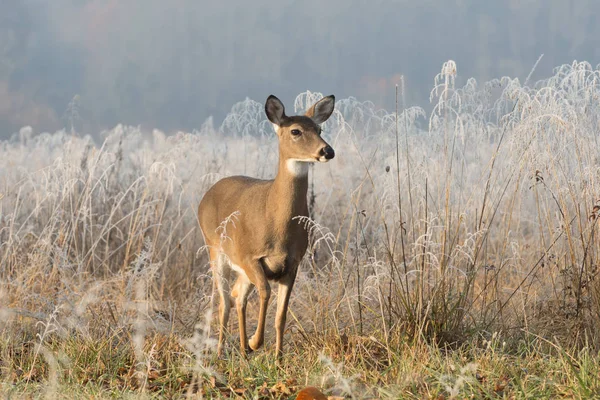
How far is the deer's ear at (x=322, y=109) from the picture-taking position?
17.1 ft

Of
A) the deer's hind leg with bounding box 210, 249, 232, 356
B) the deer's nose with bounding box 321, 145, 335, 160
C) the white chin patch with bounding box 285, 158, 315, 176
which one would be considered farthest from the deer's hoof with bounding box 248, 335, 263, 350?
the deer's nose with bounding box 321, 145, 335, 160

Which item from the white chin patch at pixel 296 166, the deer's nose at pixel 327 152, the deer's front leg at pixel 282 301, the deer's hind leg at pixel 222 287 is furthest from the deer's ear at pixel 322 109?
the deer's hind leg at pixel 222 287

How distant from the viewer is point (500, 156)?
6.87 metres

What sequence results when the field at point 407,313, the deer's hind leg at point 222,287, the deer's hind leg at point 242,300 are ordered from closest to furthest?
1. the field at point 407,313
2. the deer's hind leg at point 242,300
3. the deer's hind leg at point 222,287

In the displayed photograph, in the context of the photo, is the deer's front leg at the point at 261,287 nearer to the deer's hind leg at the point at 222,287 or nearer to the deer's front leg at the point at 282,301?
the deer's front leg at the point at 282,301

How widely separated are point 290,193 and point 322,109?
0.71 meters

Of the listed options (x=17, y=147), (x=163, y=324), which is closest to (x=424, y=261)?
(x=163, y=324)

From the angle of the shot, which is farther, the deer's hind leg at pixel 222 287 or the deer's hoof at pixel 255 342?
the deer's hind leg at pixel 222 287

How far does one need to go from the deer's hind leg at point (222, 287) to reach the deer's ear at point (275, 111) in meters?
1.13

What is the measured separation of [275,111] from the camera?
504 cm

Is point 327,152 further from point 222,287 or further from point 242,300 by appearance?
point 222,287

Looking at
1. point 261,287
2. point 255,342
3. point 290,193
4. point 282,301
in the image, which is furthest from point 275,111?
point 255,342

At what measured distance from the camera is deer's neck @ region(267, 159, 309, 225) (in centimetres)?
496

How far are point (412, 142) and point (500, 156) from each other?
1.39m
